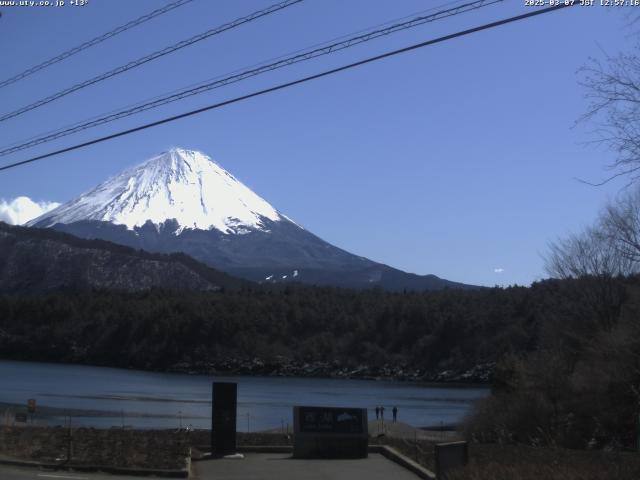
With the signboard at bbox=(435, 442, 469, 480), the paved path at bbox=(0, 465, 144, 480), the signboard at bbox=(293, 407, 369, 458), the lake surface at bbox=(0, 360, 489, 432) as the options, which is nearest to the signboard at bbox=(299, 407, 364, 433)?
the signboard at bbox=(293, 407, 369, 458)

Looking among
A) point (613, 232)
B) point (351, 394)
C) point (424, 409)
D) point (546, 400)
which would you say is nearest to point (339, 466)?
point (546, 400)

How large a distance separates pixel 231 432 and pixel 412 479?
16.9 ft

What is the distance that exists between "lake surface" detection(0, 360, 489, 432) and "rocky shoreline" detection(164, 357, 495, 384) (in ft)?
62.4

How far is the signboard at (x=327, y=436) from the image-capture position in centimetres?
2147

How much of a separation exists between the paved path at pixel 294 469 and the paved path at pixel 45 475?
5.41 ft

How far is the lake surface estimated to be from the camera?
5472 cm

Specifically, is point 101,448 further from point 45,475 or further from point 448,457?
point 448,457

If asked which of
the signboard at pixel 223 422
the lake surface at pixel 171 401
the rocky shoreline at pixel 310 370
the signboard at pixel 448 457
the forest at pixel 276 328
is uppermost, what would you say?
the forest at pixel 276 328

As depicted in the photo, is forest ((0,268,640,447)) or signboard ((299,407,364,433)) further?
forest ((0,268,640,447))

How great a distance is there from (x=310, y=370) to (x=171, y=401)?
235ft

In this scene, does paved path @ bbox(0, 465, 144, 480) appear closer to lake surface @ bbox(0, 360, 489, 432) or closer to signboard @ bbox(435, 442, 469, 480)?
signboard @ bbox(435, 442, 469, 480)

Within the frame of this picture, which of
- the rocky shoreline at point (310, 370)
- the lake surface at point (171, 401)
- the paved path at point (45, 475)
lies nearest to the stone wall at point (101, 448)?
the paved path at point (45, 475)

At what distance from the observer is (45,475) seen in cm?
1666

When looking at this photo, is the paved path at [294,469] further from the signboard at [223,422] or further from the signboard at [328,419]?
the signboard at [328,419]
